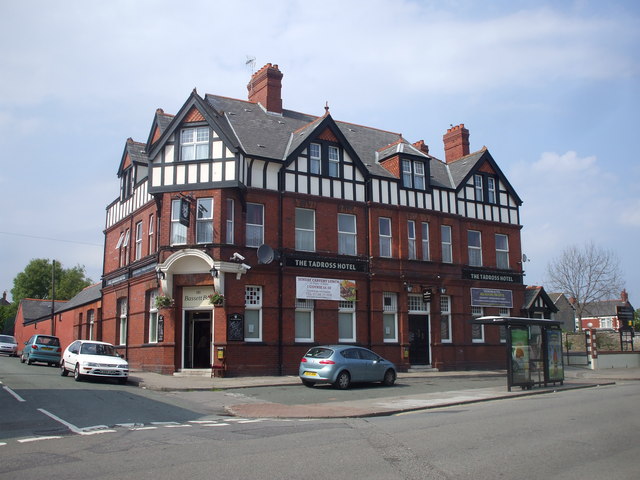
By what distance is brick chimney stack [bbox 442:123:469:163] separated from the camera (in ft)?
116

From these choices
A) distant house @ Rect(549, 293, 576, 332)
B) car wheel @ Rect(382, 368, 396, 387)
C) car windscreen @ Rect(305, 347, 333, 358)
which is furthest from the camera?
distant house @ Rect(549, 293, 576, 332)

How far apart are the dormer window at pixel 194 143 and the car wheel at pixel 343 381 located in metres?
11.0

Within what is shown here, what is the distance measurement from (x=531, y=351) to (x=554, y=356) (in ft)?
5.26

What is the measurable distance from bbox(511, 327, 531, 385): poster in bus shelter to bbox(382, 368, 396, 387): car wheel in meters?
4.26

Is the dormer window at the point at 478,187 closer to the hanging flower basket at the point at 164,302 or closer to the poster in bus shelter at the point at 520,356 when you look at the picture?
the poster in bus shelter at the point at 520,356

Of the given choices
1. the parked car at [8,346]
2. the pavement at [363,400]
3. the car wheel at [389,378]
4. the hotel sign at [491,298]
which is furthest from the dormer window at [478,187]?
the parked car at [8,346]

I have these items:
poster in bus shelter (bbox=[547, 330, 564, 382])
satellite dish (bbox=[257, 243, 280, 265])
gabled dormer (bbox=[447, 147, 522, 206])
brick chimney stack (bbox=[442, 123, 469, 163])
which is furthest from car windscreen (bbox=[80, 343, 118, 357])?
brick chimney stack (bbox=[442, 123, 469, 163])

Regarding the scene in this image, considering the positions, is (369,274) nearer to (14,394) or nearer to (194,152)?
(194,152)

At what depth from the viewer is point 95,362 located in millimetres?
20625

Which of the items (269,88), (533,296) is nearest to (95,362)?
(269,88)

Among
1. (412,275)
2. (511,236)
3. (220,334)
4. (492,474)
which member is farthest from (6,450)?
(511,236)

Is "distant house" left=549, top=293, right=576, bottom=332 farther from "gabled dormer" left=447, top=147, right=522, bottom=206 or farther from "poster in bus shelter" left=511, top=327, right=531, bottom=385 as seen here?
"poster in bus shelter" left=511, top=327, right=531, bottom=385

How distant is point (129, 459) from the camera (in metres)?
8.42

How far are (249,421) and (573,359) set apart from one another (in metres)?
30.7
